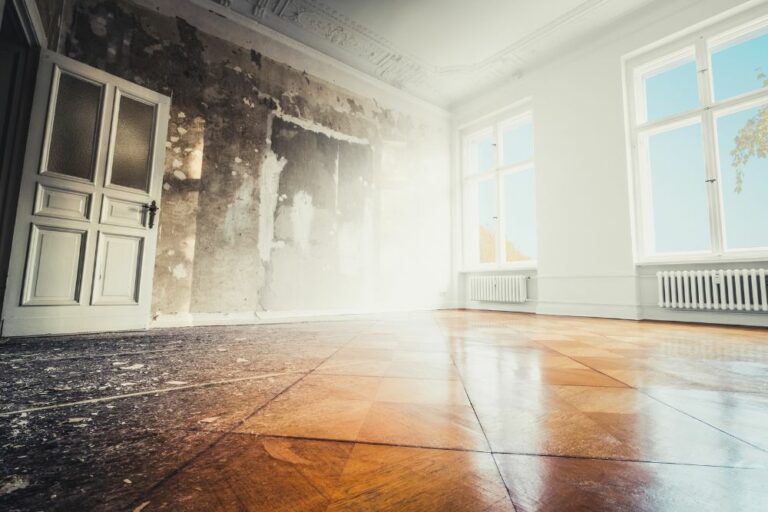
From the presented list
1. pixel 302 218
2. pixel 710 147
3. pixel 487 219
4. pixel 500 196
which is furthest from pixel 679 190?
pixel 302 218

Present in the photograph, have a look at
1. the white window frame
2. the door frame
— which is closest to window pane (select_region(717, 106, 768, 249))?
the white window frame

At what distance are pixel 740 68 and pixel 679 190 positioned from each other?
136 cm

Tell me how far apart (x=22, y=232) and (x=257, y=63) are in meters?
2.92

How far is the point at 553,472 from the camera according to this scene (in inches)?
22.7

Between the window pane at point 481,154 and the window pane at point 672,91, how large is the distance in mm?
2255

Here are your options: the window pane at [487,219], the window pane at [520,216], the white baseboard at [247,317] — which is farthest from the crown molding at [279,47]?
the white baseboard at [247,317]

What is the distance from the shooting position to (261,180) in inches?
→ 155

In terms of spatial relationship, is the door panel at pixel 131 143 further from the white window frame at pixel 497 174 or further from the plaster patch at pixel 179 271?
the white window frame at pixel 497 174

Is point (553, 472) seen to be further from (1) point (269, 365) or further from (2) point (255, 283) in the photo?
(2) point (255, 283)

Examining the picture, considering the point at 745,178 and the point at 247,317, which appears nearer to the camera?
the point at 745,178

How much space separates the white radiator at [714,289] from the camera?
3273 millimetres

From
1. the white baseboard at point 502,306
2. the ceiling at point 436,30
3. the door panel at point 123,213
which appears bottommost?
the white baseboard at point 502,306

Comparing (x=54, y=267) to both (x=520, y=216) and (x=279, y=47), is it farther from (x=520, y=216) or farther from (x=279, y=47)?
(x=520, y=216)

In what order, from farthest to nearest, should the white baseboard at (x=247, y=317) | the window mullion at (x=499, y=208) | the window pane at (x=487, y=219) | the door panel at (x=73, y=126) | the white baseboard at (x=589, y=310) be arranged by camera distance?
1. the window pane at (x=487, y=219)
2. the window mullion at (x=499, y=208)
3. the white baseboard at (x=589, y=310)
4. the white baseboard at (x=247, y=317)
5. the door panel at (x=73, y=126)
